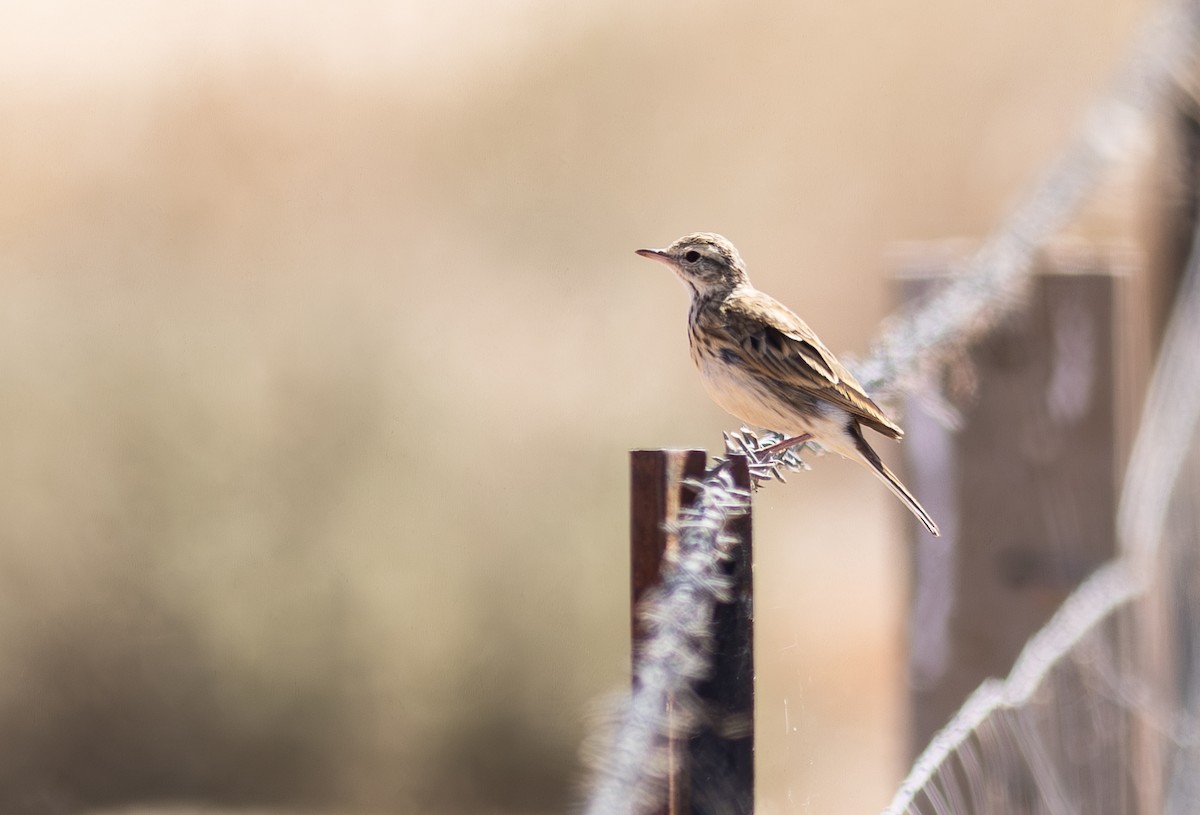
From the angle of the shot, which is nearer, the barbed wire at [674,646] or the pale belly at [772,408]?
the barbed wire at [674,646]

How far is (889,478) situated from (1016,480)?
1.07ft

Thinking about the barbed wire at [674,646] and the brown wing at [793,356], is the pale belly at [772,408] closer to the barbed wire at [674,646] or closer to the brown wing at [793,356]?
the brown wing at [793,356]

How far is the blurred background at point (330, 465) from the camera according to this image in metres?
8.02

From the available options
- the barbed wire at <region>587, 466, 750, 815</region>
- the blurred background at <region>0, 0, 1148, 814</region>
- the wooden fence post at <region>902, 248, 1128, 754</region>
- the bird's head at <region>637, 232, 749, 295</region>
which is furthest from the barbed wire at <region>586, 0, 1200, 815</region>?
the blurred background at <region>0, 0, 1148, 814</region>

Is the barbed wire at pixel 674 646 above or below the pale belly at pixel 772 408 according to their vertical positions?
below

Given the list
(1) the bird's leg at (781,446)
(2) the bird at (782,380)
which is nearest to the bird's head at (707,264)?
(2) the bird at (782,380)

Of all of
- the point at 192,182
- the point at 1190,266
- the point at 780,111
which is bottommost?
the point at 1190,266

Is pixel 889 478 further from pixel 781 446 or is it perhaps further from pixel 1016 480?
pixel 781 446

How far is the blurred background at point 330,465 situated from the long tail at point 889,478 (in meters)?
1.77

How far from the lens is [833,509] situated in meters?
11.9

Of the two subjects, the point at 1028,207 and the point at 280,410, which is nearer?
the point at 1028,207

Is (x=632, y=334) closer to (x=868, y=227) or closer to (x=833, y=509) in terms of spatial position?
(x=833, y=509)

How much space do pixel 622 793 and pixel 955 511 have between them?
2141 mm

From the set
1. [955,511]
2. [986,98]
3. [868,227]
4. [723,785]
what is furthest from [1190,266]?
[986,98]
